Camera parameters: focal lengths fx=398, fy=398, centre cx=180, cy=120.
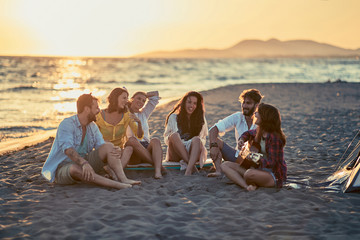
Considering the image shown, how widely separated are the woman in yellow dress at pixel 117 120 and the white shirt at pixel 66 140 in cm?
43

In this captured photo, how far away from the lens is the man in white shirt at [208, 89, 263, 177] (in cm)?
573

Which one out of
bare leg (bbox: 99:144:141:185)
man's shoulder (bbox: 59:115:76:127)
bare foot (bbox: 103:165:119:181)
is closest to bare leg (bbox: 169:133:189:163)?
bare leg (bbox: 99:144:141:185)

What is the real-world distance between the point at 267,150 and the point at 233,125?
119cm

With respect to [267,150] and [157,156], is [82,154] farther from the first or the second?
[267,150]

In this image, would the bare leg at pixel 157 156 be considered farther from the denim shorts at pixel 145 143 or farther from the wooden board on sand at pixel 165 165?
the denim shorts at pixel 145 143

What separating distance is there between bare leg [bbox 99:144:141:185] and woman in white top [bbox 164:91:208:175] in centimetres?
100

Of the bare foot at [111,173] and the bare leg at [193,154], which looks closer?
the bare foot at [111,173]

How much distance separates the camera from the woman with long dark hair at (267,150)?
15.9ft

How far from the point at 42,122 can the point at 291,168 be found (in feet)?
27.0

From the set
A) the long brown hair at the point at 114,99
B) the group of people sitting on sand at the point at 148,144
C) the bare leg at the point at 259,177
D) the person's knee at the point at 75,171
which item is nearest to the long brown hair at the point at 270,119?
the group of people sitting on sand at the point at 148,144

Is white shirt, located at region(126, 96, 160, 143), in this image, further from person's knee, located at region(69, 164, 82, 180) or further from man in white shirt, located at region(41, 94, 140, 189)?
person's knee, located at region(69, 164, 82, 180)

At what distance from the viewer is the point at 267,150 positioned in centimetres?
491

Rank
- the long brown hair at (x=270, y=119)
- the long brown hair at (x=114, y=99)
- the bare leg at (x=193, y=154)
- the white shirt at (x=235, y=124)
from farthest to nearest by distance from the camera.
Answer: the white shirt at (x=235, y=124) < the bare leg at (x=193, y=154) < the long brown hair at (x=114, y=99) < the long brown hair at (x=270, y=119)

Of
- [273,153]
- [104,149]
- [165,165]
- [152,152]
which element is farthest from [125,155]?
[273,153]
